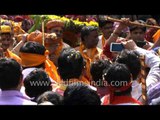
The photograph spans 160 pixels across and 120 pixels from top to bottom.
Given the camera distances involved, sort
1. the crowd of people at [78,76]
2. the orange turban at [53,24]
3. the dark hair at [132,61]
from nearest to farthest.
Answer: the crowd of people at [78,76], the dark hair at [132,61], the orange turban at [53,24]

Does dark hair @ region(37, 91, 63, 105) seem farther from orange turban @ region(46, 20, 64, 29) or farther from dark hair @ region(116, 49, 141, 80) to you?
orange turban @ region(46, 20, 64, 29)

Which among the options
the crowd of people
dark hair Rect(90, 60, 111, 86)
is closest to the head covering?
the crowd of people

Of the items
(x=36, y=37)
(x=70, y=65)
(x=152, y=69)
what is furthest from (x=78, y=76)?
(x=36, y=37)

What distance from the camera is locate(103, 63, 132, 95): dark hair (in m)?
3.27

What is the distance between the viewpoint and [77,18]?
764 cm

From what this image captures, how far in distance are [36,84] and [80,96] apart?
0.63m

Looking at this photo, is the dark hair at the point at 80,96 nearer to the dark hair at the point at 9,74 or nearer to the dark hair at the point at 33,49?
the dark hair at the point at 9,74

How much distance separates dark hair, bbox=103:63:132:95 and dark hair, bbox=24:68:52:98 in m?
0.47

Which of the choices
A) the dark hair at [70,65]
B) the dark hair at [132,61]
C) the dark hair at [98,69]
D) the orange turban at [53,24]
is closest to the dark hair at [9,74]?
the dark hair at [70,65]

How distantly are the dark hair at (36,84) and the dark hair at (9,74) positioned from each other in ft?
0.50

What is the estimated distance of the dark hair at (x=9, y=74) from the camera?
11.1 feet
